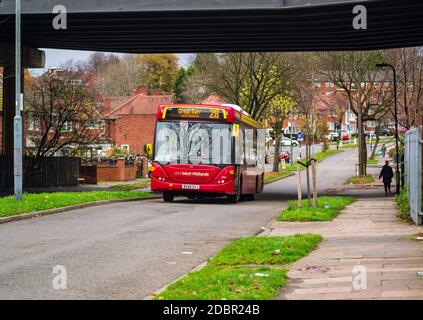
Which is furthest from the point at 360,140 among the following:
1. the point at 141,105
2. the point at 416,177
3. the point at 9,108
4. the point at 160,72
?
the point at 160,72

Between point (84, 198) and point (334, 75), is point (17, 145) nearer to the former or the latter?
point (84, 198)

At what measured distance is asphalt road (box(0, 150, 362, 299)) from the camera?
9852 mm

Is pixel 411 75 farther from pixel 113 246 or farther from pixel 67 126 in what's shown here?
pixel 113 246

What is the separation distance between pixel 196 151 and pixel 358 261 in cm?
1625

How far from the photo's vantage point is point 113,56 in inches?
5236

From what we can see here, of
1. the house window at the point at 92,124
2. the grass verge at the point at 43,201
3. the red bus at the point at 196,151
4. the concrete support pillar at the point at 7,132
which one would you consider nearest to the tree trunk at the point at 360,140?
the house window at the point at 92,124

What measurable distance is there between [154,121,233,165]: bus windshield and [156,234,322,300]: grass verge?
41.8 ft

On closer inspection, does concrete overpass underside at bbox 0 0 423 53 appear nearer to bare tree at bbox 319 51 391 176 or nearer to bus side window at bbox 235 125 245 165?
bus side window at bbox 235 125 245 165

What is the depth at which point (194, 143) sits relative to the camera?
27672mm

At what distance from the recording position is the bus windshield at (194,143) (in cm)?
2753

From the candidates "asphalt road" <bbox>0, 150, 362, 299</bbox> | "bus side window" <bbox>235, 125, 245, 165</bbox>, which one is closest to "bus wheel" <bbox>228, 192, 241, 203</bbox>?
"bus side window" <bbox>235, 125, 245, 165</bbox>

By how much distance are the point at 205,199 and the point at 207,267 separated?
2073 centimetres

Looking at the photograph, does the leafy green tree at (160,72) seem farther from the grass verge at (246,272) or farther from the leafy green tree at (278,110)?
the grass verge at (246,272)
